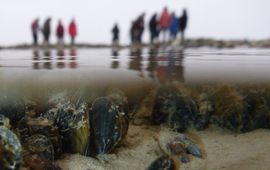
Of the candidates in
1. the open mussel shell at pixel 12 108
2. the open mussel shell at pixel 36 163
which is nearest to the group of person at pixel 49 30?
the open mussel shell at pixel 12 108

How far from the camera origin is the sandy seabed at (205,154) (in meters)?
6.40

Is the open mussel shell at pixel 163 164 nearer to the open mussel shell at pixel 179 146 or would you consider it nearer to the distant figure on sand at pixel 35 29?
the open mussel shell at pixel 179 146

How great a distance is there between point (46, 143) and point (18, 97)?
1.06m

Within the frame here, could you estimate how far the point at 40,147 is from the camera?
19.9 ft

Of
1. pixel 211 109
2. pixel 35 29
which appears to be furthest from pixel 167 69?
pixel 35 29

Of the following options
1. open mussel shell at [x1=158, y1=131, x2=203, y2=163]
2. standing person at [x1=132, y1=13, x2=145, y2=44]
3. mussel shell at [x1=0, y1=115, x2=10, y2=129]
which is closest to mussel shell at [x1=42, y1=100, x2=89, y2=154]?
mussel shell at [x1=0, y1=115, x2=10, y2=129]

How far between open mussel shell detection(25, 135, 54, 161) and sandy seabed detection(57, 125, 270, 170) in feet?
0.91

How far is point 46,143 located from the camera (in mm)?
6086

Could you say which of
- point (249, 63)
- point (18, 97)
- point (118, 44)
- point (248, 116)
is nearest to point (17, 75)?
point (18, 97)

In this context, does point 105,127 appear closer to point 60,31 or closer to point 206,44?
point 60,31

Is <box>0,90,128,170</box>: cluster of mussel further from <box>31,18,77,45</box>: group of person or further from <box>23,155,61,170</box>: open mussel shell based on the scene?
<box>31,18,77,45</box>: group of person

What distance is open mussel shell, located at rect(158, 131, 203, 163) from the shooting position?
6461 millimetres

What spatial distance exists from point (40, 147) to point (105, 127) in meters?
0.98

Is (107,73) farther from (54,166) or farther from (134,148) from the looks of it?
(54,166)
